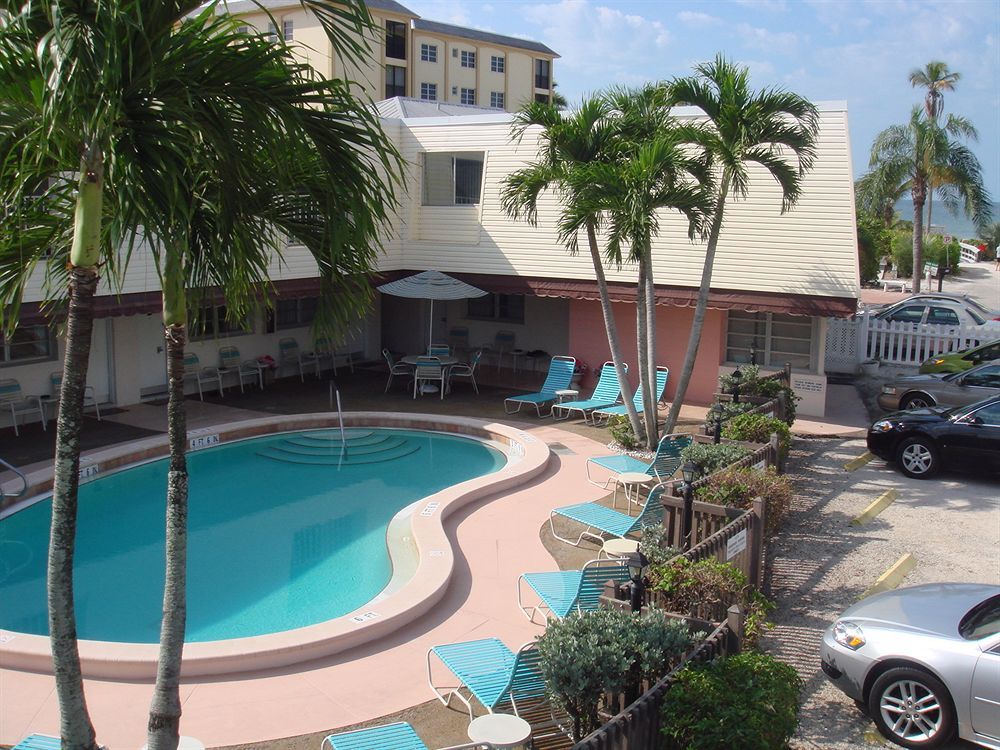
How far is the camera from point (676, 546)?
9.53m

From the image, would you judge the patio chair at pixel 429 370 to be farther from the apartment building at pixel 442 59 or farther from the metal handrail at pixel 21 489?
the apartment building at pixel 442 59

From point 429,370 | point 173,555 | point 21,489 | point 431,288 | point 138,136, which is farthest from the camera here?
point 429,370

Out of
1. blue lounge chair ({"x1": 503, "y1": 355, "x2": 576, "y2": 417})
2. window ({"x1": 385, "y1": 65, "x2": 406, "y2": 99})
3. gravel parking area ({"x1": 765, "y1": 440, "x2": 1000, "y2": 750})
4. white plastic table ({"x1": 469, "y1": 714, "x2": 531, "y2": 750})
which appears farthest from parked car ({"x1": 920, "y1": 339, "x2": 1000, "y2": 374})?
window ({"x1": 385, "y1": 65, "x2": 406, "y2": 99})

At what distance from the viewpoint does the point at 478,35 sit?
218 feet

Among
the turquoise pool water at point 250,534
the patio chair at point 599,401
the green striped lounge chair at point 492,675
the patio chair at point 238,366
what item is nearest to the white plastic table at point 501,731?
the green striped lounge chair at point 492,675

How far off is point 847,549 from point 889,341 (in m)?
13.0

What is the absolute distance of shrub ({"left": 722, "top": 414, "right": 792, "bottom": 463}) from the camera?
1291 centimetres

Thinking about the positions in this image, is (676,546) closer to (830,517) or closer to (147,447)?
(830,517)

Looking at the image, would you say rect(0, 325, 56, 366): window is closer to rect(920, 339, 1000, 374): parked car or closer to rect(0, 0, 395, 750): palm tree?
rect(0, 0, 395, 750): palm tree

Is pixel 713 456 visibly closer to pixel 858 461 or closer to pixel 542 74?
pixel 858 461

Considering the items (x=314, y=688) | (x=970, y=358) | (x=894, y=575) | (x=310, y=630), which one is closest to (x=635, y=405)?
(x=894, y=575)

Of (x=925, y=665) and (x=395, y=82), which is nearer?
(x=925, y=665)

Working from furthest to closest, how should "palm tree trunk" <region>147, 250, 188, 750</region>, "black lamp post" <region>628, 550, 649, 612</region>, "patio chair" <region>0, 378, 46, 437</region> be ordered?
"patio chair" <region>0, 378, 46, 437</region>, "black lamp post" <region>628, 550, 649, 612</region>, "palm tree trunk" <region>147, 250, 188, 750</region>

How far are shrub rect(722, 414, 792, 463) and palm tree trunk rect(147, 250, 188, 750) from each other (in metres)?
9.33
